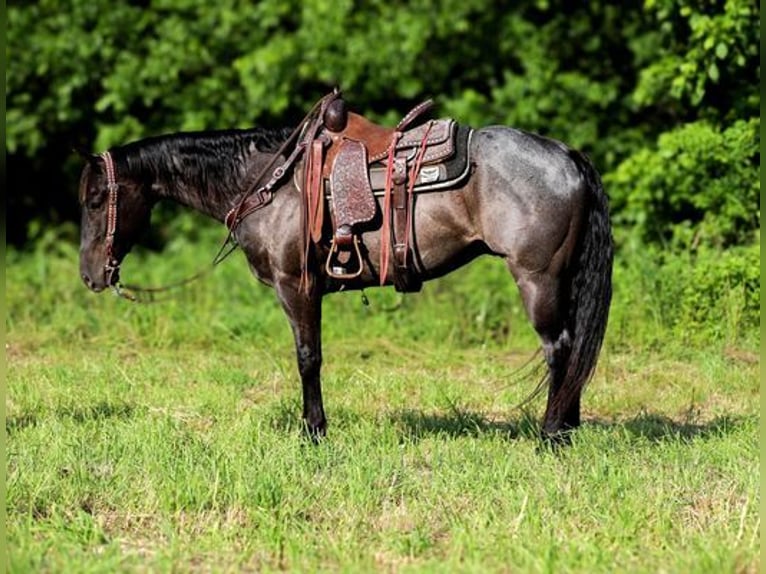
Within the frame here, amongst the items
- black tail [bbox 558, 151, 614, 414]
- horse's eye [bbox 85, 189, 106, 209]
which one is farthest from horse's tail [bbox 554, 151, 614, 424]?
horse's eye [bbox 85, 189, 106, 209]

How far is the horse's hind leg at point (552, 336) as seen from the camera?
20.0 ft

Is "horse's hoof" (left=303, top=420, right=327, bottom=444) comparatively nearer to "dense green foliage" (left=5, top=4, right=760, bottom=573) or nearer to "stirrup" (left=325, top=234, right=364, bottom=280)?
"dense green foliage" (left=5, top=4, right=760, bottom=573)

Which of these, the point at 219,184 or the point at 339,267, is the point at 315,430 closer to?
the point at 339,267

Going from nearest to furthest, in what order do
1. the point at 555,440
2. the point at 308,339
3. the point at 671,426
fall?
the point at 555,440 → the point at 308,339 → the point at 671,426

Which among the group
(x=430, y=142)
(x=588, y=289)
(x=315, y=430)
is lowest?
(x=315, y=430)

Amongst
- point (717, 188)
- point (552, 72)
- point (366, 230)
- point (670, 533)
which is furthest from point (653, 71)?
point (670, 533)

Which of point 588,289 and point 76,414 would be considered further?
point 76,414

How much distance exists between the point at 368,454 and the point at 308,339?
748 millimetres

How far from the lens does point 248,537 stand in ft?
16.3

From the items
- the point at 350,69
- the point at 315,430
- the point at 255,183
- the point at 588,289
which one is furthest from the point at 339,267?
the point at 350,69

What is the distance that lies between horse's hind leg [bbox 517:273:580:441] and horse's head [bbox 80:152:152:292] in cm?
213

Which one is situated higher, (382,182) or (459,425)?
(382,182)

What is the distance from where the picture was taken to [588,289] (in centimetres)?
622

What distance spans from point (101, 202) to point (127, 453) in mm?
1452
